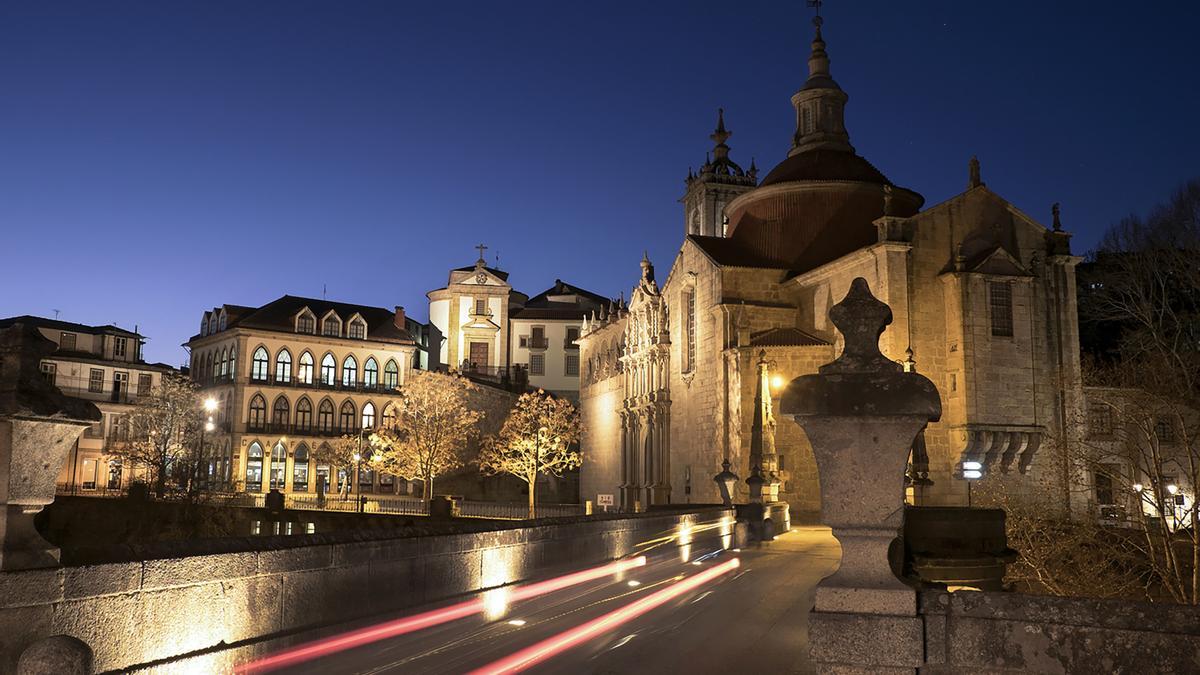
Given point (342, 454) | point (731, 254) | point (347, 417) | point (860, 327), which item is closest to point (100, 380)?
point (347, 417)

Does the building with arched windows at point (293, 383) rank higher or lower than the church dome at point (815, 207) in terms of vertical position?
lower

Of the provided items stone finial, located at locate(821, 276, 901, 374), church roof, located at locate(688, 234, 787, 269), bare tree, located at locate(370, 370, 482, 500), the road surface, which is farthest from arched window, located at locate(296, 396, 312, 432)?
stone finial, located at locate(821, 276, 901, 374)

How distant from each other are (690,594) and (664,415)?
3813cm

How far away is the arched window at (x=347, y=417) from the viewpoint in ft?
228

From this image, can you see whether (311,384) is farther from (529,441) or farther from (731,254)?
(731,254)

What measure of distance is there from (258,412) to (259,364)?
11.8 feet

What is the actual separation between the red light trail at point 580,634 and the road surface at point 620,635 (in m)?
0.02

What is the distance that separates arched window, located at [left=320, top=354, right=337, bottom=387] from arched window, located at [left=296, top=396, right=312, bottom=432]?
1973 millimetres

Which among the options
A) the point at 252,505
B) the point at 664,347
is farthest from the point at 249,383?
Answer: the point at 664,347

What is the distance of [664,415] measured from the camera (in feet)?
166

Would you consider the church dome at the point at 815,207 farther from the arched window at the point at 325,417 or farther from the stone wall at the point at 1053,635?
the stone wall at the point at 1053,635

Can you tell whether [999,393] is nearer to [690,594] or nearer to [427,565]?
[690,594]

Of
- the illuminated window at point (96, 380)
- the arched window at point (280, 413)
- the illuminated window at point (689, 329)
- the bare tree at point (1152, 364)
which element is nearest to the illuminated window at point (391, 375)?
the arched window at point (280, 413)

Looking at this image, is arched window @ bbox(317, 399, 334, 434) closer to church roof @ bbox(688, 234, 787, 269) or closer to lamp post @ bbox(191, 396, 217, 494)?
lamp post @ bbox(191, 396, 217, 494)
